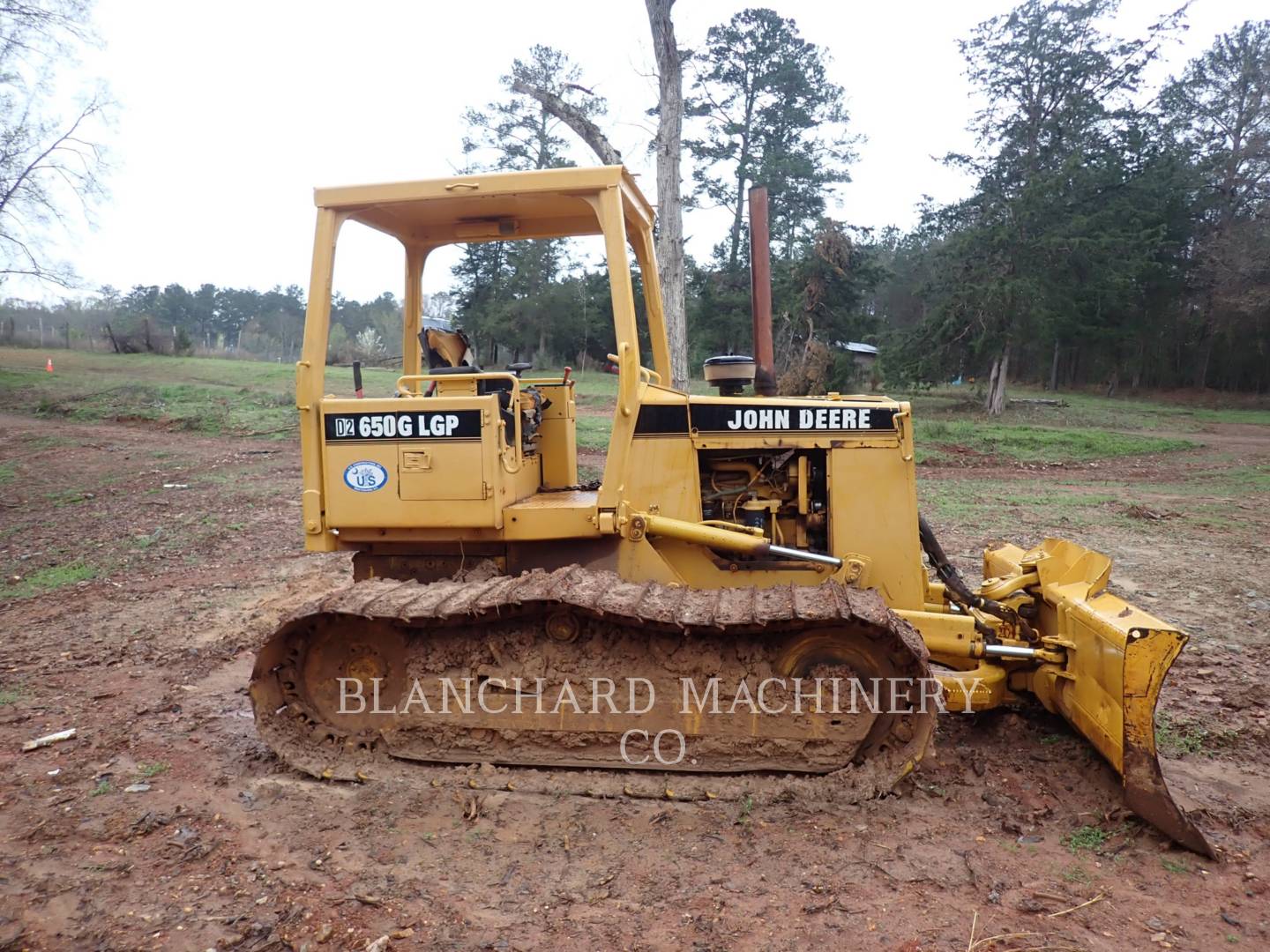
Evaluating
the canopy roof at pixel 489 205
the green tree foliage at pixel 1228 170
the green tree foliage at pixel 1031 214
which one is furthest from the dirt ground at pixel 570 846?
the green tree foliage at pixel 1228 170

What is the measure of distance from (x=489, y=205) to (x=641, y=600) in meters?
2.37

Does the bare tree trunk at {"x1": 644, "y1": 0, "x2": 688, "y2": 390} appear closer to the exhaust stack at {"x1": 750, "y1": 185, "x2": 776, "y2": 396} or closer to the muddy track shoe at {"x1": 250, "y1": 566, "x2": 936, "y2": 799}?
the exhaust stack at {"x1": 750, "y1": 185, "x2": 776, "y2": 396}

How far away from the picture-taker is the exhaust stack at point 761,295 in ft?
15.9

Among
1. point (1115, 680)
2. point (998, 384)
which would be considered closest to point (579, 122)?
point (1115, 680)

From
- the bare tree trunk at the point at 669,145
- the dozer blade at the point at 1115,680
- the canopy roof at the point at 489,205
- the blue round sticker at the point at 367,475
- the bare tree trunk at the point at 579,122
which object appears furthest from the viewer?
the bare tree trunk at the point at 579,122

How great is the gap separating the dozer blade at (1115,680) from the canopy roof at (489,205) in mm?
3065

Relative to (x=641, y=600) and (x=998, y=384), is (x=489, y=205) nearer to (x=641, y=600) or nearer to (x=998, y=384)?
(x=641, y=600)

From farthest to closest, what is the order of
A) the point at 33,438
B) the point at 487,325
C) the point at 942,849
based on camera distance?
the point at 487,325
the point at 33,438
the point at 942,849

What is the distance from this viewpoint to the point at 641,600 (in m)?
3.79

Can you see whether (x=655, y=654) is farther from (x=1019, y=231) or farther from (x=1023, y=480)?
(x=1019, y=231)

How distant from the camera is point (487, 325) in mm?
27359

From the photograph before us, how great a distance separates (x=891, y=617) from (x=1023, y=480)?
474 inches

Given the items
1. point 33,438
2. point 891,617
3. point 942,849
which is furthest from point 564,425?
point 33,438

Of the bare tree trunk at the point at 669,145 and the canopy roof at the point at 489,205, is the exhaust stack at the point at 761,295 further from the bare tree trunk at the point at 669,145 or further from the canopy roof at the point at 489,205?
the bare tree trunk at the point at 669,145
